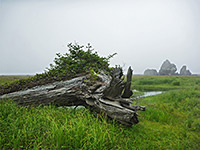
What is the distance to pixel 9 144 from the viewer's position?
2.79 metres

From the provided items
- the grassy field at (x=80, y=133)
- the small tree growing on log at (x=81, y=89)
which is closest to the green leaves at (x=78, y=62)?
the small tree growing on log at (x=81, y=89)

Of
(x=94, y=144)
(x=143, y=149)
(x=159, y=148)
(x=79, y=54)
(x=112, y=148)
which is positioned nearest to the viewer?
(x=94, y=144)

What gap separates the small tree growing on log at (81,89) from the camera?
171 inches

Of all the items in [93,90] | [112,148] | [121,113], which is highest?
[93,90]

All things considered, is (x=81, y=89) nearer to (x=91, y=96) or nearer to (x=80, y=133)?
(x=91, y=96)

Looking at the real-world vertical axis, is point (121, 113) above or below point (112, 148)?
above

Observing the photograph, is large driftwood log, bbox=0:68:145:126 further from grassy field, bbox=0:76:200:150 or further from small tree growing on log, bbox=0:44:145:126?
grassy field, bbox=0:76:200:150

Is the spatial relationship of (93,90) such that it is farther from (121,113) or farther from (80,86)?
(121,113)

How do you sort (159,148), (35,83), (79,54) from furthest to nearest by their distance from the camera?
1. (79,54)
2. (35,83)
3. (159,148)

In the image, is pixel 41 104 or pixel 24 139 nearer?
pixel 24 139

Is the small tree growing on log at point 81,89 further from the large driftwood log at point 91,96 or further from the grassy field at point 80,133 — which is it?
the grassy field at point 80,133

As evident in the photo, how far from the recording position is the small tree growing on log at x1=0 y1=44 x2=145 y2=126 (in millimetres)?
4355

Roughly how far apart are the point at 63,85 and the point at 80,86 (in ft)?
2.64

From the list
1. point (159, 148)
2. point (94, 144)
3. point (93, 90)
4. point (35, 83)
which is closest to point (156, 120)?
point (159, 148)
